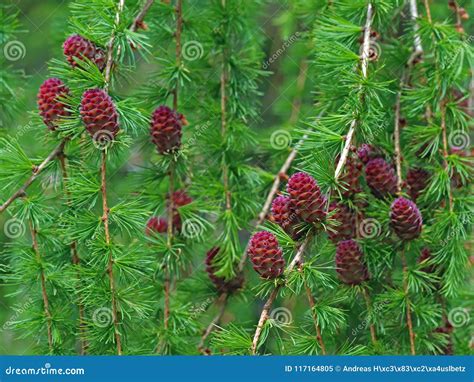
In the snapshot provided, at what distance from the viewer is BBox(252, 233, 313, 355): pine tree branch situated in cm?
98

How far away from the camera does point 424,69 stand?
1377mm

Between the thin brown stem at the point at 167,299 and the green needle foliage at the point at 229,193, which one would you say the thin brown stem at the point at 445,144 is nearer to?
the green needle foliage at the point at 229,193

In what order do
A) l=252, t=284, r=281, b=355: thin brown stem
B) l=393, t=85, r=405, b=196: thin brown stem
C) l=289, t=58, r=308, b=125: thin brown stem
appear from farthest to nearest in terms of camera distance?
l=289, t=58, r=308, b=125: thin brown stem, l=393, t=85, r=405, b=196: thin brown stem, l=252, t=284, r=281, b=355: thin brown stem

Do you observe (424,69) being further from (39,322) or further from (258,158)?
(39,322)

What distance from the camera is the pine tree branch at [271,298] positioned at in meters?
0.98

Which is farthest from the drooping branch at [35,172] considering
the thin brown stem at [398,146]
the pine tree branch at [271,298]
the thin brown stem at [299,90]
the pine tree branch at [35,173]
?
the thin brown stem at [299,90]

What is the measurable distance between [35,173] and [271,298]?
389 mm

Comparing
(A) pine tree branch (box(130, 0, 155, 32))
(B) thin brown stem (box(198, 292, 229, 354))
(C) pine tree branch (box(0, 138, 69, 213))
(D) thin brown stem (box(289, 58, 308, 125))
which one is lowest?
(B) thin brown stem (box(198, 292, 229, 354))

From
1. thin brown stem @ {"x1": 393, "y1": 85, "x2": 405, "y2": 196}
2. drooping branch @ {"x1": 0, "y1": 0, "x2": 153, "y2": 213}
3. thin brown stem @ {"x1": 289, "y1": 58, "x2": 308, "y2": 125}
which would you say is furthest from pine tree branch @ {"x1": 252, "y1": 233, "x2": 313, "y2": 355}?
thin brown stem @ {"x1": 289, "y1": 58, "x2": 308, "y2": 125}

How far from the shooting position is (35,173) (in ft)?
3.65

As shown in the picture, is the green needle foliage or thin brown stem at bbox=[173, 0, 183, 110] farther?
thin brown stem at bbox=[173, 0, 183, 110]

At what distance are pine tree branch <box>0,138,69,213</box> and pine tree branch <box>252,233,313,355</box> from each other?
1.24 ft

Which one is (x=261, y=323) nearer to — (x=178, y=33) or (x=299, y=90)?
(x=178, y=33)

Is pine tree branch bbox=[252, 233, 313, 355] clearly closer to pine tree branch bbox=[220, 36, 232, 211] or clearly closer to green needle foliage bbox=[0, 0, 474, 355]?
green needle foliage bbox=[0, 0, 474, 355]
